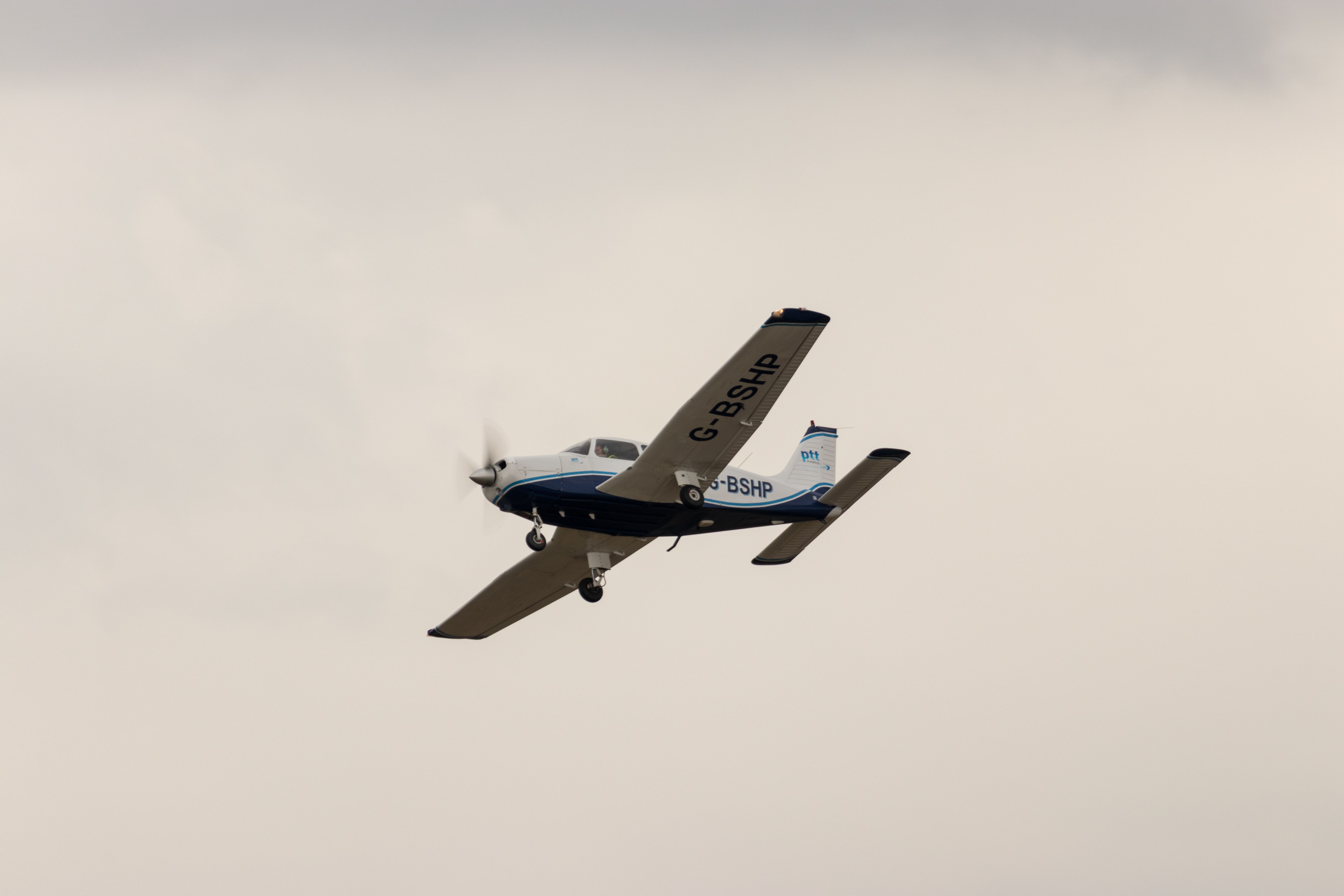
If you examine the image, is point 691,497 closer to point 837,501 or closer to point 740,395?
point 740,395

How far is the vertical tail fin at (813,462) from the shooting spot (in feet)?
117

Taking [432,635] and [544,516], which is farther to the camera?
[432,635]

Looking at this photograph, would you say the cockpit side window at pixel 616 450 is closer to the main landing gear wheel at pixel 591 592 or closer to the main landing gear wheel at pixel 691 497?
the main landing gear wheel at pixel 691 497

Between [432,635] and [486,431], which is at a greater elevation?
[486,431]

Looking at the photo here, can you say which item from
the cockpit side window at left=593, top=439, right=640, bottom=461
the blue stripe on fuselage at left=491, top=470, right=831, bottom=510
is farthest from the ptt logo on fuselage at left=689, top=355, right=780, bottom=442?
the blue stripe on fuselage at left=491, top=470, right=831, bottom=510

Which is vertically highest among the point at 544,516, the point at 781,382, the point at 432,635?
the point at 781,382

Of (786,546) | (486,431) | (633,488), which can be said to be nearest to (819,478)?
(786,546)

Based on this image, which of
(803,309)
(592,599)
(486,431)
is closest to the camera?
(803,309)

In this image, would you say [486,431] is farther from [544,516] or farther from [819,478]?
[819,478]

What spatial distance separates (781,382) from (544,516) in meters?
6.04

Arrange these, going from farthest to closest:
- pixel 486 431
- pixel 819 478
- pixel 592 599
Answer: pixel 819 478, pixel 592 599, pixel 486 431

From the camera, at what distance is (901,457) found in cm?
3316

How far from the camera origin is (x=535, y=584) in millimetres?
36594

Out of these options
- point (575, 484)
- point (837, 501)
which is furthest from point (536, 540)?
point (837, 501)
